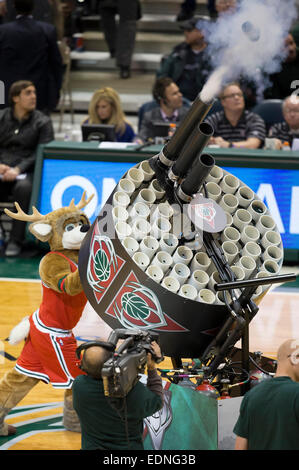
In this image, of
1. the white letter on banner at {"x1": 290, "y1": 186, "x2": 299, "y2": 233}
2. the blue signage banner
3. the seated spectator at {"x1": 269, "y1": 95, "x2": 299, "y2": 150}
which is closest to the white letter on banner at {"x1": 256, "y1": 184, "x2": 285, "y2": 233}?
the blue signage banner

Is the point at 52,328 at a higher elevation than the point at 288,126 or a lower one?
lower

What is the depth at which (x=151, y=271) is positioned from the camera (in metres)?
4.62

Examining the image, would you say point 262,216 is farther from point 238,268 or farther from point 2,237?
point 2,237

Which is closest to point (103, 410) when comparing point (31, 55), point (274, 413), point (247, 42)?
point (274, 413)

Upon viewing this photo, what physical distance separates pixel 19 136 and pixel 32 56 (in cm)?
193

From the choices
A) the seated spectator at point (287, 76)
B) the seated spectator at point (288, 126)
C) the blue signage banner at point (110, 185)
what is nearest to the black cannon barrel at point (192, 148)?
the blue signage banner at point (110, 185)

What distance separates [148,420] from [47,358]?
3.17 feet

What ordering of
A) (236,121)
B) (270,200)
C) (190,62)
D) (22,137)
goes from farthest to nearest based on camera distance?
(190,62)
(236,121)
(22,137)
(270,200)

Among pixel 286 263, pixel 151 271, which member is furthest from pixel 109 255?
pixel 286 263

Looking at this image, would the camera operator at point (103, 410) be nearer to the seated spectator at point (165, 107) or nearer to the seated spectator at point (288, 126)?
the seated spectator at point (288, 126)

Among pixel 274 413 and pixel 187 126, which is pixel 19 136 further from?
pixel 274 413

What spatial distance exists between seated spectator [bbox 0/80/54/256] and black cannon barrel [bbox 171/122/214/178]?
4784 mm

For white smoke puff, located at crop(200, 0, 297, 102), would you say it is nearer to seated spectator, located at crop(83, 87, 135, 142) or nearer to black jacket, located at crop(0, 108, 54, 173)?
seated spectator, located at crop(83, 87, 135, 142)

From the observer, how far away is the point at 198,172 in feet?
15.1
